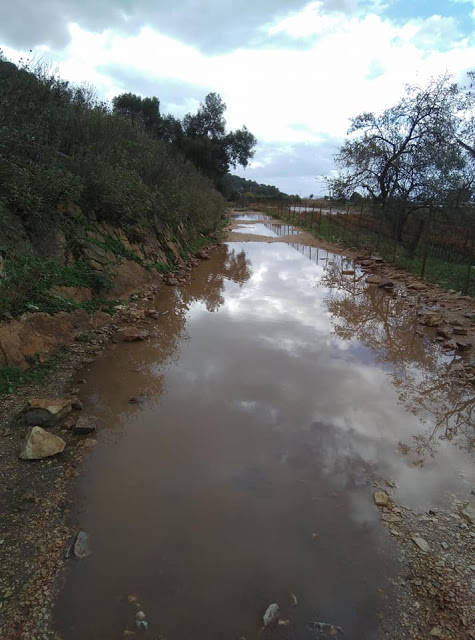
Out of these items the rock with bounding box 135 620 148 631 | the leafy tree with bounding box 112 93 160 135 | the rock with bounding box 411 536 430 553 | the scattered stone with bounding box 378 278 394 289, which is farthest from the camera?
the leafy tree with bounding box 112 93 160 135

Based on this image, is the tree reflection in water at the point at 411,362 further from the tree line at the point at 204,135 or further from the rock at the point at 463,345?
the tree line at the point at 204,135

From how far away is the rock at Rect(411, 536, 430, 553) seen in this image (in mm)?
2896

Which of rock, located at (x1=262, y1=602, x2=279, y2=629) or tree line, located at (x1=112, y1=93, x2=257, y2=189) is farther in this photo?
tree line, located at (x1=112, y1=93, x2=257, y2=189)

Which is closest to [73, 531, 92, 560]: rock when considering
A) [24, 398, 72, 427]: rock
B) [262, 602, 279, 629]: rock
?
[262, 602, 279, 629]: rock

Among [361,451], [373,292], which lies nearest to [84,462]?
[361,451]

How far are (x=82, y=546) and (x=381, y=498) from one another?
2449 millimetres

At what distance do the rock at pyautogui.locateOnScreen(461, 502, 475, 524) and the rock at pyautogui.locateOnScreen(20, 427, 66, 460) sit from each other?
3.67 meters

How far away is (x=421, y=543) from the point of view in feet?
9.66

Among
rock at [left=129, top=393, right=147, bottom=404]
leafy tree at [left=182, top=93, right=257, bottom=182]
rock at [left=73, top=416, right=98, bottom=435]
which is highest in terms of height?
leafy tree at [left=182, top=93, right=257, bottom=182]

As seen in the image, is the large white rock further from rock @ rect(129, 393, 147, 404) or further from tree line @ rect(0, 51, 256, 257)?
tree line @ rect(0, 51, 256, 257)

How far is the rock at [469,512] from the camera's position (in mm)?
3195

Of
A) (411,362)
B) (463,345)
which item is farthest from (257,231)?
→ (411,362)

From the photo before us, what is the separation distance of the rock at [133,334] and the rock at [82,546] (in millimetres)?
3977

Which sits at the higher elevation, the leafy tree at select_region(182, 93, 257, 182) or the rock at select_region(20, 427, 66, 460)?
the leafy tree at select_region(182, 93, 257, 182)
